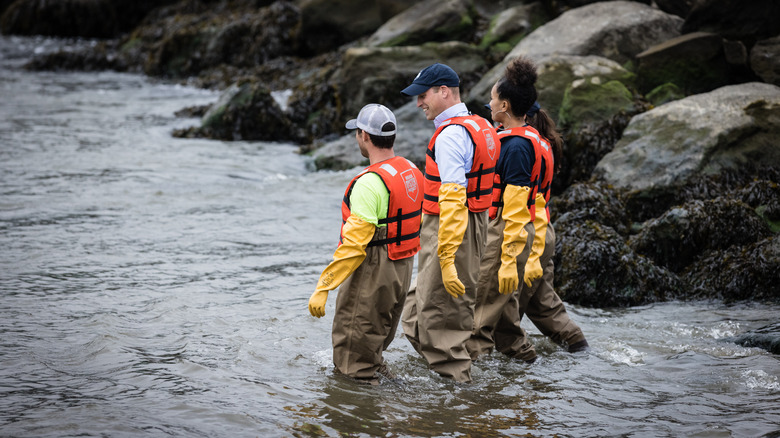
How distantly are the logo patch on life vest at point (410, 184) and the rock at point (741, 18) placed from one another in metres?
9.03

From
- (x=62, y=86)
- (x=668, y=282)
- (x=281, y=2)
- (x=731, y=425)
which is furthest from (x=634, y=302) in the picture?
(x=62, y=86)

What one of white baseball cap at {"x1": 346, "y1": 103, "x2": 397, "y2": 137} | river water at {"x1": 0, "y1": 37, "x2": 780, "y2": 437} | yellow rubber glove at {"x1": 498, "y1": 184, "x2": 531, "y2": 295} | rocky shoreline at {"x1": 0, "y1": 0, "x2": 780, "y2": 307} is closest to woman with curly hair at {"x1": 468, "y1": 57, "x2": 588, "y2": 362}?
yellow rubber glove at {"x1": 498, "y1": 184, "x2": 531, "y2": 295}

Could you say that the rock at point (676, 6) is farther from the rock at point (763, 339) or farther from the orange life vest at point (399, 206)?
the orange life vest at point (399, 206)

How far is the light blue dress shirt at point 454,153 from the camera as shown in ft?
14.7

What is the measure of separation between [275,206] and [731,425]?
7159 millimetres

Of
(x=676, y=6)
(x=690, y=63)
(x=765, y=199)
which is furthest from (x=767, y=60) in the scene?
(x=765, y=199)

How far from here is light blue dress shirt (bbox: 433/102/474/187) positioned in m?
4.49

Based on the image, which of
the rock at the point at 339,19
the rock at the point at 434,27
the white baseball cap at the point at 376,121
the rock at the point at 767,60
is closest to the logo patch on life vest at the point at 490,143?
the white baseball cap at the point at 376,121

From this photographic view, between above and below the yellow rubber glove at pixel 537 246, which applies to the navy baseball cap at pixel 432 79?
above

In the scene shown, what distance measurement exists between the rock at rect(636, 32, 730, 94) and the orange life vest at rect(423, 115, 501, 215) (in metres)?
7.80

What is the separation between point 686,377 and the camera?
514 cm

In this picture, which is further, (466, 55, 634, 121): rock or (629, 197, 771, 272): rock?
(466, 55, 634, 121): rock

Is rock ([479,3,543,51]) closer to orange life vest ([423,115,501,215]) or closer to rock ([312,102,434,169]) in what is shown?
rock ([312,102,434,169])

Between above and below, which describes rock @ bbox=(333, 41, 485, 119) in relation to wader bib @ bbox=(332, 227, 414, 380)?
above
